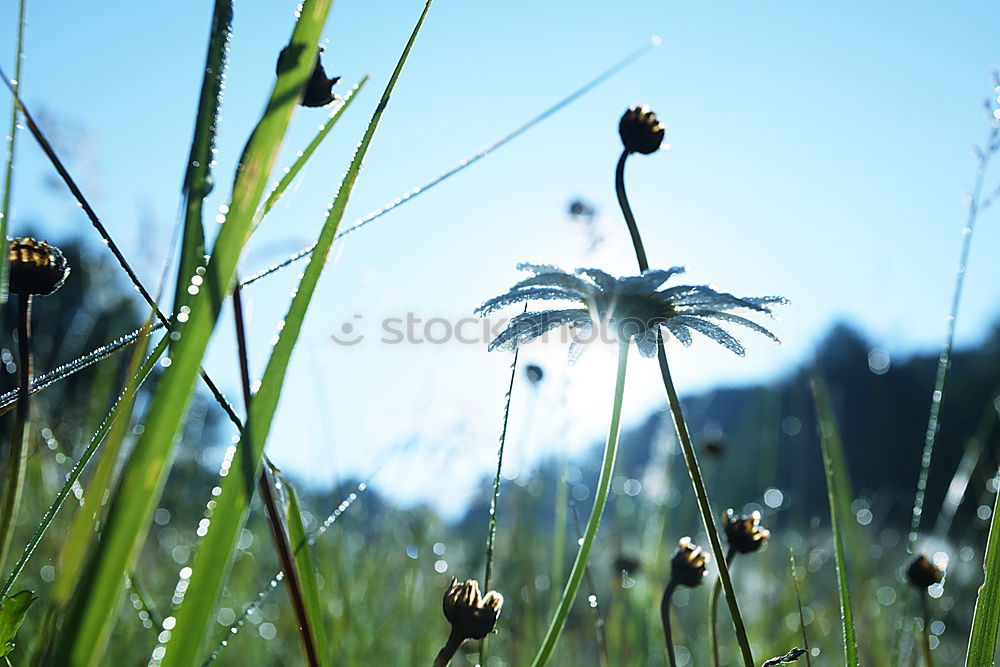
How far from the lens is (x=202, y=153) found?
0.42m

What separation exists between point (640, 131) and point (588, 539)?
399mm

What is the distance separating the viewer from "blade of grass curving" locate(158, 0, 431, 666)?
0.35m

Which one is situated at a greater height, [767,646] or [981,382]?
[981,382]

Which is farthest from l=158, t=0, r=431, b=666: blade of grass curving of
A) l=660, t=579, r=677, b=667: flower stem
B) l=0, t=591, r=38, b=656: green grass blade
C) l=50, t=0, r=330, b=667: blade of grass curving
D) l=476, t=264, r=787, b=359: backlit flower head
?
l=660, t=579, r=677, b=667: flower stem

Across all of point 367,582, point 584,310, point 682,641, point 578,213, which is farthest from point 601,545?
point 584,310

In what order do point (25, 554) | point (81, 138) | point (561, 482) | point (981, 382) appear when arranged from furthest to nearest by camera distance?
point (981, 382)
point (81, 138)
point (561, 482)
point (25, 554)

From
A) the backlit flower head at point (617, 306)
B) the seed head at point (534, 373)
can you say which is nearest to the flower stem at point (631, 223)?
the backlit flower head at point (617, 306)

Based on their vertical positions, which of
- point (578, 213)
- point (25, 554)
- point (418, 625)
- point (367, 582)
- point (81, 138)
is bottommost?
point (25, 554)

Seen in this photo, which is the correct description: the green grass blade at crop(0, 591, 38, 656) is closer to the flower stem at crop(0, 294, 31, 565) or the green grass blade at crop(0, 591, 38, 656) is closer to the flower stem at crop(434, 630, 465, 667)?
the flower stem at crop(0, 294, 31, 565)

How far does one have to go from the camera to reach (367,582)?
2277 mm

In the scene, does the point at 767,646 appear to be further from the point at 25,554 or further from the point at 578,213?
the point at 25,554

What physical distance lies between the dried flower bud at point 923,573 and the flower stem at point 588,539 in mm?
475

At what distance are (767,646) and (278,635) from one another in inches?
55.6

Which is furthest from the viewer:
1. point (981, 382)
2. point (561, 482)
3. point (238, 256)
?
point (981, 382)
